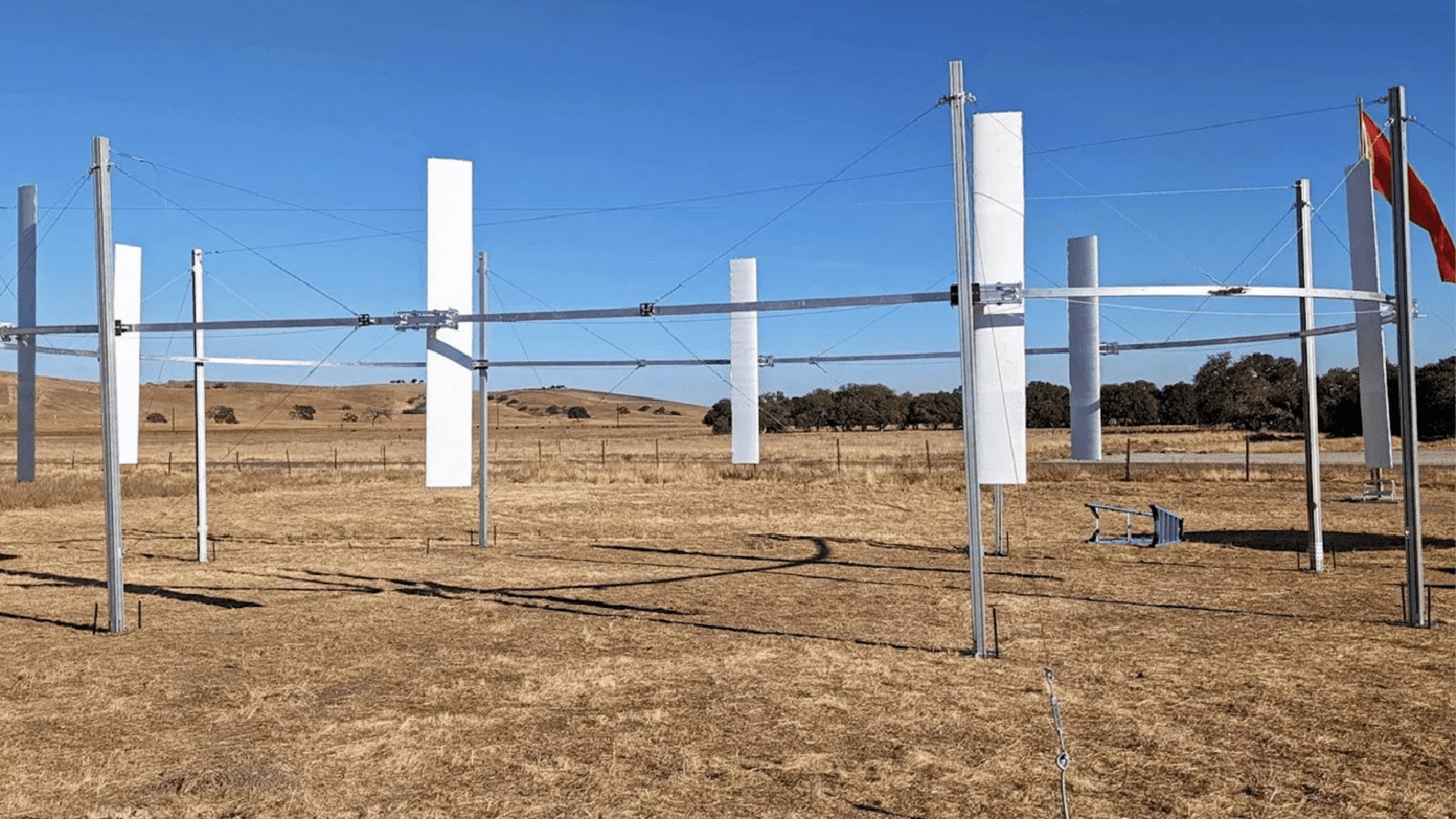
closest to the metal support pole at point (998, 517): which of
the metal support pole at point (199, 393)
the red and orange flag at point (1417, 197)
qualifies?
the red and orange flag at point (1417, 197)

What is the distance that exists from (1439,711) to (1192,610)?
5086 millimetres

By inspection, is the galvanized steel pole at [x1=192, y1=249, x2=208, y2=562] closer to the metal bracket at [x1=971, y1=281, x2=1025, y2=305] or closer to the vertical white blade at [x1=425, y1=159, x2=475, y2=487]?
the vertical white blade at [x1=425, y1=159, x2=475, y2=487]

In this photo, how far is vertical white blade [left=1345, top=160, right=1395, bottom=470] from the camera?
49.4 ft

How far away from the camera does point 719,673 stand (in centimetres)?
1133

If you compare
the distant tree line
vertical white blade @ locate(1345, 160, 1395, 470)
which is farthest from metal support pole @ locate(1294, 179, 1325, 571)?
the distant tree line

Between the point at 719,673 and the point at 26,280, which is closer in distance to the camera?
the point at 719,673

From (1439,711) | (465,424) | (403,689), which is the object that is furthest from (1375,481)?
(403,689)

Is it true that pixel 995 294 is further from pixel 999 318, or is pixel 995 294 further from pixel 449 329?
pixel 449 329

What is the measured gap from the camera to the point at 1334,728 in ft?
29.6

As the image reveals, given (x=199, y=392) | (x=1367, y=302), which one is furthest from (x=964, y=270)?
(x=199, y=392)

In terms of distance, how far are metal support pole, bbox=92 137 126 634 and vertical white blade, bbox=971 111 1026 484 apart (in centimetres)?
958

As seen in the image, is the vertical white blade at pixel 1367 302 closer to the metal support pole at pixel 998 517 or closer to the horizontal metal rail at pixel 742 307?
the horizontal metal rail at pixel 742 307

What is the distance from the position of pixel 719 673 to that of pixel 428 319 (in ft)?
17.3

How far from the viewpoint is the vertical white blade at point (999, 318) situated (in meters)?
11.9
